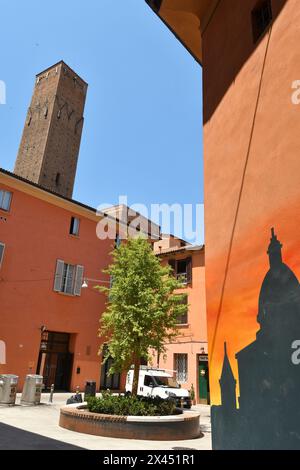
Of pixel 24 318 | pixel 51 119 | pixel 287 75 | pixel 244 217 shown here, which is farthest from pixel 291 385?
pixel 51 119

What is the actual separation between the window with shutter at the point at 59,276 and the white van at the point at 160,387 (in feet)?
22.7

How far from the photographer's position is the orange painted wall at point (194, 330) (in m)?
23.5

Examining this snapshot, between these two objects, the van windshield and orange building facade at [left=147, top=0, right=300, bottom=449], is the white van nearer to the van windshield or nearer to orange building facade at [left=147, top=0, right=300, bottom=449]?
the van windshield

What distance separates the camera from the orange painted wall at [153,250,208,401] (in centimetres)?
2350

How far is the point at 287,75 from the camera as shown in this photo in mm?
6051

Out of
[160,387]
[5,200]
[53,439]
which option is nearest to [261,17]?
[53,439]

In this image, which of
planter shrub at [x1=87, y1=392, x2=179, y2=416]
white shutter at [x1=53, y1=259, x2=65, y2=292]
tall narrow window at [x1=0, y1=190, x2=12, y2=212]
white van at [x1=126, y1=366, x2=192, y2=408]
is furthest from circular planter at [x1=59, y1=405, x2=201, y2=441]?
tall narrow window at [x1=0, y1=190, x2=12, y2=212]

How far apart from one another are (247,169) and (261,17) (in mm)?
3174

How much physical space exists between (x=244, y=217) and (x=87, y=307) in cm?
1879

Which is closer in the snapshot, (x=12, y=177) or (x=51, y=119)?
(x=12, y=177)

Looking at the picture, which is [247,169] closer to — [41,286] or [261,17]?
[261,17]

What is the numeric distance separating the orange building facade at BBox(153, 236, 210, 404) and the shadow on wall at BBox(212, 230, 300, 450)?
17230mm

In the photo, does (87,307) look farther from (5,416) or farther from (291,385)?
(291,385)

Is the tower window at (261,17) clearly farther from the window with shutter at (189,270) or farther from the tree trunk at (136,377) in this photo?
the window with shutter at (189,270)
